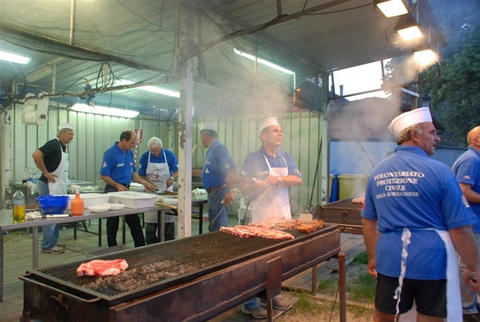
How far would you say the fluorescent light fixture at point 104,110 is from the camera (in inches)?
379

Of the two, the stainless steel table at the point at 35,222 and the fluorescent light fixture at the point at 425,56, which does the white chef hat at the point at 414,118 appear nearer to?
the stainless steel table at the point at 35,222

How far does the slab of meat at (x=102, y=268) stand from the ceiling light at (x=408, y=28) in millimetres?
4712

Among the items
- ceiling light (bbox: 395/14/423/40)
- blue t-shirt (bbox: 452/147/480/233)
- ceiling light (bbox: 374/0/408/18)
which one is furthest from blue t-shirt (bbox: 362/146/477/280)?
ceiling light (bbox: 395/14/423/40)

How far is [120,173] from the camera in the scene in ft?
20.4

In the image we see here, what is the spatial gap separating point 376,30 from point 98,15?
4924 mm

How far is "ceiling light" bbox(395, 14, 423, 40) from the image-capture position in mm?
4927

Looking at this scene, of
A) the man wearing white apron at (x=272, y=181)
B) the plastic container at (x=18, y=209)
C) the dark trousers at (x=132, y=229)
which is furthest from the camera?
the dark trousers at (x=132, y=229)

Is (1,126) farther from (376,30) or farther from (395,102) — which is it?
(395,102)

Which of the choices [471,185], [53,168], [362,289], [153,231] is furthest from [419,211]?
[53,168]

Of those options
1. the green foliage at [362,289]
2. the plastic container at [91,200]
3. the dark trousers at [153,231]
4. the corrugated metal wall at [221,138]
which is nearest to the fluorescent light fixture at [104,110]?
the corrugated metal wall at [221,138]

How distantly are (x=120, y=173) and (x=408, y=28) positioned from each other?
5092 mm

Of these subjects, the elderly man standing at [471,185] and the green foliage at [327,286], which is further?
the green foliage at [327,286]

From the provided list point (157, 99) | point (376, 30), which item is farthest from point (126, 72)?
point (376, 30)

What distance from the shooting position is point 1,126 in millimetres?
8352
